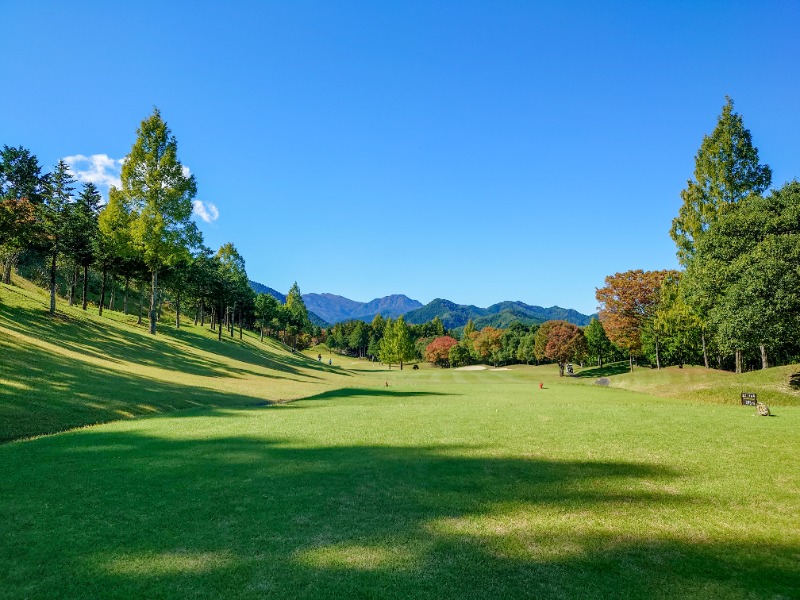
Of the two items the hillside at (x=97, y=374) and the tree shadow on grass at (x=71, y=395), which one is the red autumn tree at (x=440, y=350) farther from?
the tree shadow on grass at (x=71, y=395)

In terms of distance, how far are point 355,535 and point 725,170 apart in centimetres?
4823

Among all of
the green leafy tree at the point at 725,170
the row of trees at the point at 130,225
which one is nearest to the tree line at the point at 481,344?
the green leafy tree at the point at 725,170

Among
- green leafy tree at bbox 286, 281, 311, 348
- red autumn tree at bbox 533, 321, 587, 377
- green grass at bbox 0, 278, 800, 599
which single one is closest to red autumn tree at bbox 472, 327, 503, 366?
red autumn tree at bbox 533, 321, 587, 377

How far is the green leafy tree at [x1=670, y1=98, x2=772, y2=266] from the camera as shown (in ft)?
129

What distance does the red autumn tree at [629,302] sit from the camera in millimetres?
67875

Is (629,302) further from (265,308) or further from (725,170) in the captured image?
(265,308)

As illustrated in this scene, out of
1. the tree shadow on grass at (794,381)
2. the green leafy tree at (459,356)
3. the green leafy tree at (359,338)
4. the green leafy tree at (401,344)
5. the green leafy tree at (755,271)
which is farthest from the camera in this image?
the green leafy tree at (359,338)

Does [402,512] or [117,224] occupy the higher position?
[117,224]

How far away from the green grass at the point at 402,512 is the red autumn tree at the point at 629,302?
57608mm

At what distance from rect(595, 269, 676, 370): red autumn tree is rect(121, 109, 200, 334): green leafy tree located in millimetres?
62425

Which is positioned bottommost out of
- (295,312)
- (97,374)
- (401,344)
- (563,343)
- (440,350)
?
(440,350)

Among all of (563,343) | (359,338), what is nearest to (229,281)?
(563,343)

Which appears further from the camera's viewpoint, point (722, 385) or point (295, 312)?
point (295, 312)

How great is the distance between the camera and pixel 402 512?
768 centimetres
